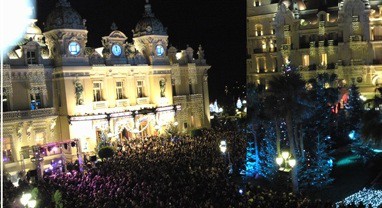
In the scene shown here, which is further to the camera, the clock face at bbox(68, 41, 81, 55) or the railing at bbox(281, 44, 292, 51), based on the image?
the railing at bbox(281, 44, 292, 51)

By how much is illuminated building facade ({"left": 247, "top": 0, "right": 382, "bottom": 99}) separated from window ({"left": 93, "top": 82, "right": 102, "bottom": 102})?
1987 centimetres

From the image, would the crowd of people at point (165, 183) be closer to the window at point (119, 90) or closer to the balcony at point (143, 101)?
the window at point (119, 90)

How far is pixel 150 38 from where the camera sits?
43.0 m

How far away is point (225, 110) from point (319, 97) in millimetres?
36445

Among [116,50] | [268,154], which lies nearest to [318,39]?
[116,50]

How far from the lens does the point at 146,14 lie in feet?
144

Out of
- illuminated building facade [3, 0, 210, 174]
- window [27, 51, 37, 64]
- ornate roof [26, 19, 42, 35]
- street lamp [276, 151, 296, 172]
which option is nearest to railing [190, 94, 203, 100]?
illuminated building facade [3, 0, 210, 174]

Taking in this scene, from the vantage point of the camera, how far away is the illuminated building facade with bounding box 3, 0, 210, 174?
112ft

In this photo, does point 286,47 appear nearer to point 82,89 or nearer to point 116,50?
point 116,50

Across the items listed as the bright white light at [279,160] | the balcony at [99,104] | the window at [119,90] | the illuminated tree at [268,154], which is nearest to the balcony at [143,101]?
the window at [119,90]

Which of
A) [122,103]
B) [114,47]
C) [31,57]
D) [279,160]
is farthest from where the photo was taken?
[122,103]

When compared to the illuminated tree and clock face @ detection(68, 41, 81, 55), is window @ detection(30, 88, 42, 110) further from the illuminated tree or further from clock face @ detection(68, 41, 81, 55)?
the illuminated tree

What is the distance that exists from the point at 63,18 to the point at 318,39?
28.7 m

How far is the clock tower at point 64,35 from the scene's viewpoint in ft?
119
